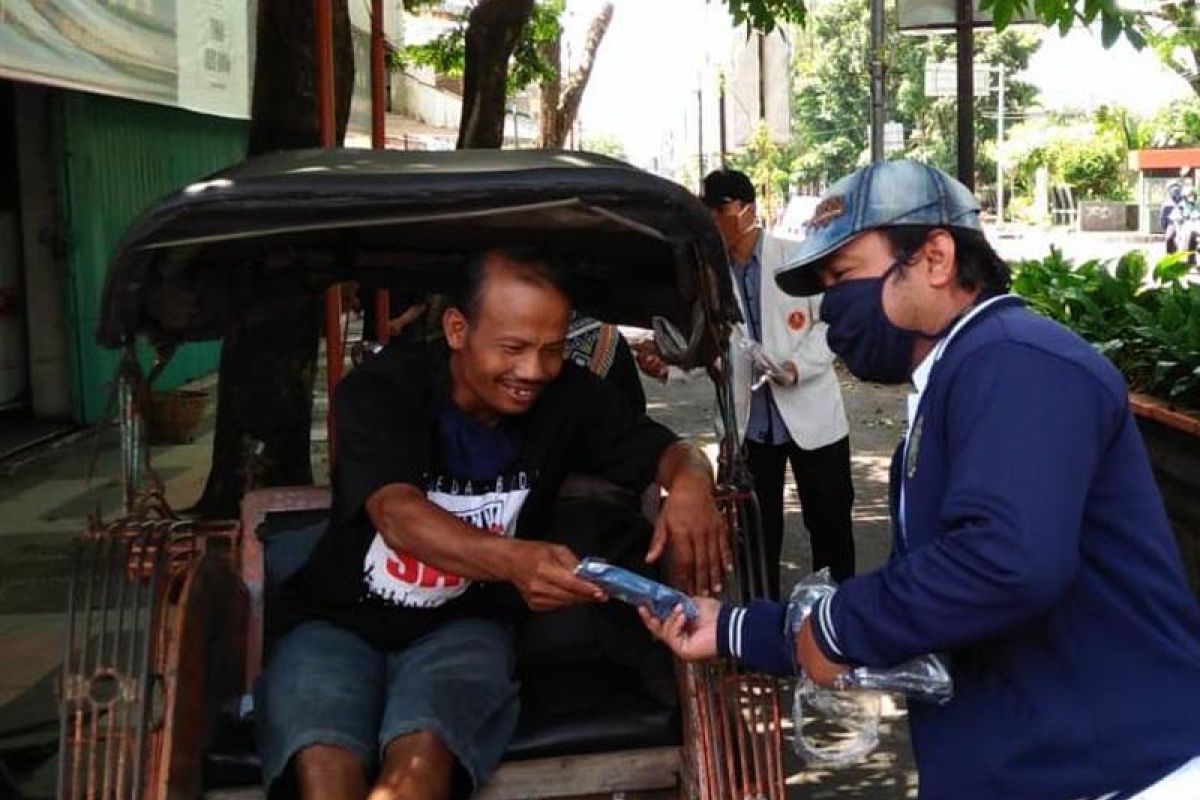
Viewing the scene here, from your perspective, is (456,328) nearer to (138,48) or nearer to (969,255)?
(969,255)

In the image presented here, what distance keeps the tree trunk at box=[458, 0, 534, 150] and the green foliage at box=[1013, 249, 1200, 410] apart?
3.79 metres

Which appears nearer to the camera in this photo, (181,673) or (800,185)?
(181,673)

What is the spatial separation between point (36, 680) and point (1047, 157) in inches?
2087

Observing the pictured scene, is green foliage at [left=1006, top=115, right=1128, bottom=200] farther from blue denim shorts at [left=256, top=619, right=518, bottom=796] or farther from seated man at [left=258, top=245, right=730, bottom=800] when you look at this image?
blue denim shorts at [left=256, top=619, right=518, bottom=796]

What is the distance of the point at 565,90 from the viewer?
17594mm

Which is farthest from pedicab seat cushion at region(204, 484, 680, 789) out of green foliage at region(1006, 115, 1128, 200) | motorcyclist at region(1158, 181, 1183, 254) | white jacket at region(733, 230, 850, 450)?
green foliage at region(1006, 115, 1128, 200)

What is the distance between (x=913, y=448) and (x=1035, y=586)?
0.33 metres

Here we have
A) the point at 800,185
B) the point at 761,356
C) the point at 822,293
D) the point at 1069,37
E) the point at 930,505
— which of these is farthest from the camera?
the point at 800,185

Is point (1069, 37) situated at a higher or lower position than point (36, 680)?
higher

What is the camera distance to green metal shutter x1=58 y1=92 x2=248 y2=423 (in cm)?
1128

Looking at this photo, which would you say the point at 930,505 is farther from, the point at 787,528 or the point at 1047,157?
the point at 1047,157

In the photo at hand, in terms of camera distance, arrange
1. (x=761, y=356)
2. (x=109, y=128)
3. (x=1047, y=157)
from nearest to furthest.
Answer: (x=761, y=356), (x=109, y=128), (x=1047, y=157)

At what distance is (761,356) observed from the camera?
212 inches

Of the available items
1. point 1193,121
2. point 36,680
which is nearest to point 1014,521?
point 36,680
